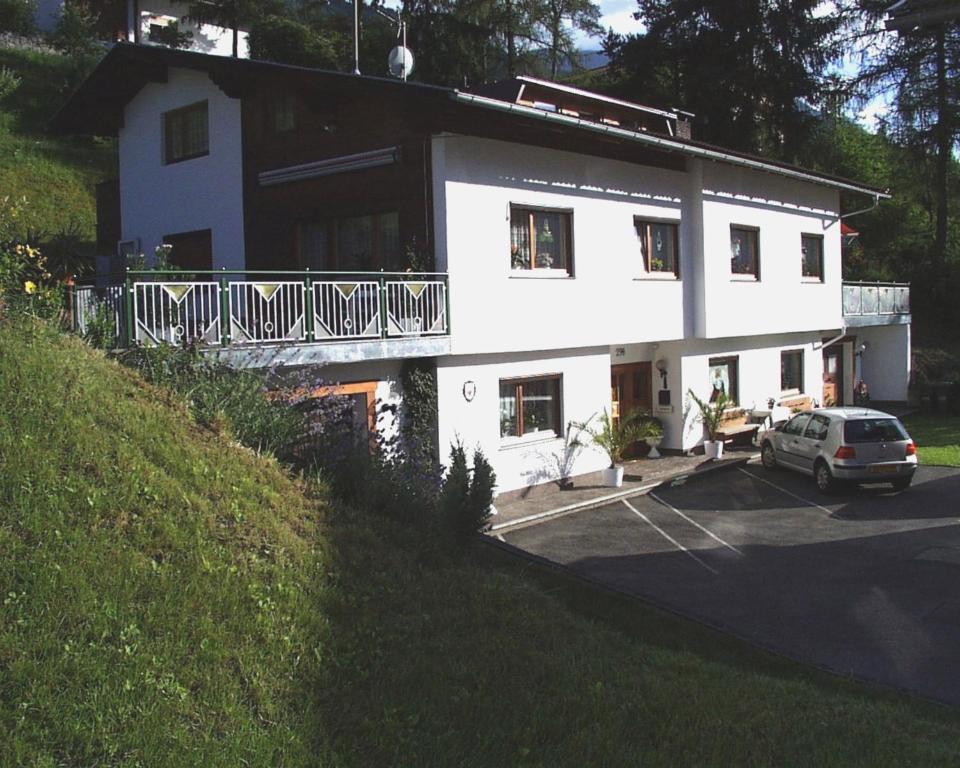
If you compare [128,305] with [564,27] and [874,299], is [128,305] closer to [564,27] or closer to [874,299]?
[874,299]

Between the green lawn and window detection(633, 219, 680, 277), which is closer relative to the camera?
window detection(633, 219, 680, 277)

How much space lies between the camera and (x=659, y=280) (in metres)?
19.7

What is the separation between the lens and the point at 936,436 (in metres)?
24.7

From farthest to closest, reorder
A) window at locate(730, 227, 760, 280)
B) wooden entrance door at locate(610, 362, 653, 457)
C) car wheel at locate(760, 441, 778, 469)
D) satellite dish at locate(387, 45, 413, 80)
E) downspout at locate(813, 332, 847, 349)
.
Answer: downspout at locate(813, 332, 847, 349), window at locate(730, 227, 760, 280), wooden entrance door at locate(610, 362, 653, 457), car wheel at locate(760, 441, 778, 469), satellite dish at locate(387, 45, 413, 80)

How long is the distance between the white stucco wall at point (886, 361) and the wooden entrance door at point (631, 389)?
12.1 m

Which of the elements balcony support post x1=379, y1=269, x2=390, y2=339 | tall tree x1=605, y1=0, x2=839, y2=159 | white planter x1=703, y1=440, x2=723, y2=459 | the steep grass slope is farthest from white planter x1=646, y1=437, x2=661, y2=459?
tall tree x1=605, y1=0, x2=839, y2=159

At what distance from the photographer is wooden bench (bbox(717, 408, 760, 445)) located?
21806 millimetres

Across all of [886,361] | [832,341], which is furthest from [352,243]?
[886,361]

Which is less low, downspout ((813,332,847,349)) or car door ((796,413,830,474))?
downspout ((813,332,847,349))

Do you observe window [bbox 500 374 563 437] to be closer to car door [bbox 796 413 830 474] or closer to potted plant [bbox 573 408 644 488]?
potted plant [bbox 573 408 644 488]

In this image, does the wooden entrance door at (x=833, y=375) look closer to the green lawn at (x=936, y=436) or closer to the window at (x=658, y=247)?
the green lawn at (x=936, y=436)

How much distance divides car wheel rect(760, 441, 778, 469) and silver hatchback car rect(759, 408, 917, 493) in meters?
1.42

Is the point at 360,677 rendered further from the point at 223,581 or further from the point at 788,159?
the point at 788,159

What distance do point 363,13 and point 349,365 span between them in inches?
1223
